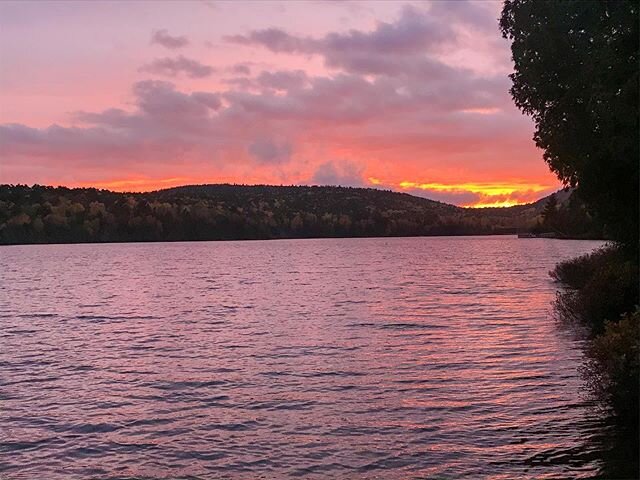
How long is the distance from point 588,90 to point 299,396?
452 inches

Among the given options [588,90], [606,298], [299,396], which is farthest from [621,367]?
[606,298]

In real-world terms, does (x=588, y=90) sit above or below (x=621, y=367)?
above

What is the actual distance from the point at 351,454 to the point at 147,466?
435cm

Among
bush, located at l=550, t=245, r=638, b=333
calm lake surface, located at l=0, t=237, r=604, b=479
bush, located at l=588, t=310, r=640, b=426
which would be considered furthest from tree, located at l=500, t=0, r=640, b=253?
bush, located at l=550, t=245, r=638, b=333

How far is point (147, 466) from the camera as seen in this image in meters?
14.6

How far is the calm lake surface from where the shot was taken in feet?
47.8

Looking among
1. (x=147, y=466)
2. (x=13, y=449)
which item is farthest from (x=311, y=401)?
(x=13, y=449)

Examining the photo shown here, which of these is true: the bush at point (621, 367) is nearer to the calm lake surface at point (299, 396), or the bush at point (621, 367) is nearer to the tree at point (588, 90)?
the calm lake surface at point (299, 396)

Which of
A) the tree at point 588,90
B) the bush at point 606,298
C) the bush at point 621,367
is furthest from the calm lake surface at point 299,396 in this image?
the tree at point 588,90

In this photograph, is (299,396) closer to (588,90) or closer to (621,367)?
(621,367)

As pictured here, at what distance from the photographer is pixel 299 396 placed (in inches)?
800

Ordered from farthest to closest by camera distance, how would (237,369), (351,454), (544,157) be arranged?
1. (237,369)
2. (544,157)
3. (351,454)

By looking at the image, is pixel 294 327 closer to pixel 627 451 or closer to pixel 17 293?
pixel 627 451

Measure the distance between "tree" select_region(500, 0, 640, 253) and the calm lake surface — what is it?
561 centimetres
